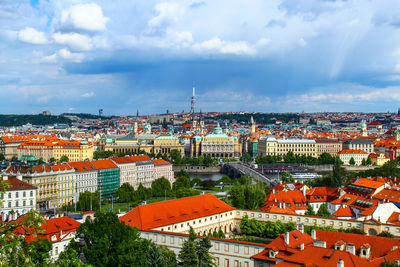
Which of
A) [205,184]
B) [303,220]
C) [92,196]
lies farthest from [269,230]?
[205,184]

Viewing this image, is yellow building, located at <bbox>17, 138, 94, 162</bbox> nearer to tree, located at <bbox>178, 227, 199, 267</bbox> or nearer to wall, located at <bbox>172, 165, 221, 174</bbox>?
wall, located at <bbox>172, 165, 221, 174</bbox>

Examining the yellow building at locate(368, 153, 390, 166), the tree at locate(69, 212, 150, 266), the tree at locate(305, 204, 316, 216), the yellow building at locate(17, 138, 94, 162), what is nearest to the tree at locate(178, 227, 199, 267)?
the tree at locate(69, 212, 150, 266)

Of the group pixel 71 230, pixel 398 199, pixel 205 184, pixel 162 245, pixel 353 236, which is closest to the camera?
pixel 353 236

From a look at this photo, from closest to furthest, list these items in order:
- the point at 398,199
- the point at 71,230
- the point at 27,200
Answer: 1. the point at 71,230
2. the point at 398,199
3. the point at 27,200

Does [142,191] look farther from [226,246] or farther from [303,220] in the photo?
[226,246]

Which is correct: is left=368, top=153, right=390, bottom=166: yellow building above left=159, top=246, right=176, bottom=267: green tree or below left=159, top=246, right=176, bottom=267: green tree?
below

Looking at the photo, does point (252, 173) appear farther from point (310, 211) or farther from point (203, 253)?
point (203, 253)
